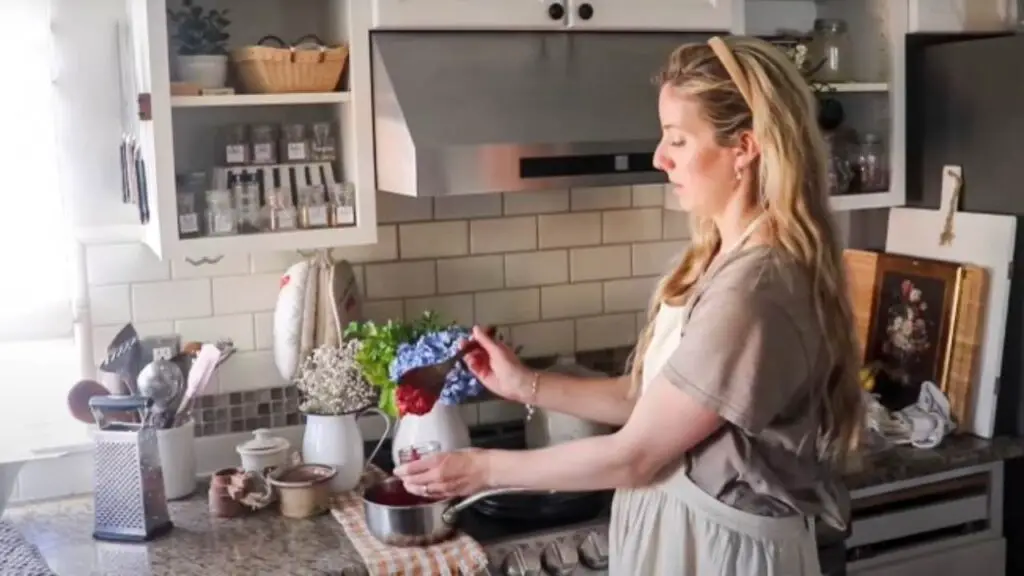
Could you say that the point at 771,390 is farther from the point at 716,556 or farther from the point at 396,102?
the point at 396,102

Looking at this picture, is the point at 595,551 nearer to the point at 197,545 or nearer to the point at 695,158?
the point at 197,545

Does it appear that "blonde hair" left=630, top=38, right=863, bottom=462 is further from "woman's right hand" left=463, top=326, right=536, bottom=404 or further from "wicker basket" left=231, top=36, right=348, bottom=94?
"wicker basket" left=231, top=36, right=348, bottom=94

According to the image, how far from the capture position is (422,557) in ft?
6.21

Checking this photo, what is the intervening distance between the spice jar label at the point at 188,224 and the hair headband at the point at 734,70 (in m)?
1.05

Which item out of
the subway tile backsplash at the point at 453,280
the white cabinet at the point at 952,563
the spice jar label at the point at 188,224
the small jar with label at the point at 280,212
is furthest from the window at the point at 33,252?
the white cabinet at the point at 952,563

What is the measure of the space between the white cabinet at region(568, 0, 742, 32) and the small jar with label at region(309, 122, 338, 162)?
542mm

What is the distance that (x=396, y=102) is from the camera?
6.79 ft

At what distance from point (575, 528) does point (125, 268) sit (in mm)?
1060

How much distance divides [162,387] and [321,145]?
57 centimetres

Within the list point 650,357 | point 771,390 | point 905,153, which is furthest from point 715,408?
point 905,153

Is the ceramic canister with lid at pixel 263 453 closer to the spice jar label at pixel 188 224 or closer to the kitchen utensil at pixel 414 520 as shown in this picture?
the kitchen utensil at pixel 414 520

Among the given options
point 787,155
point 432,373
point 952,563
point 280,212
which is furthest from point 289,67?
point 952,563

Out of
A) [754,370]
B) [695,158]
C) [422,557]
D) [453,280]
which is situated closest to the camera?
[754,370]

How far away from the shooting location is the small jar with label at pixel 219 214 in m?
2.12
